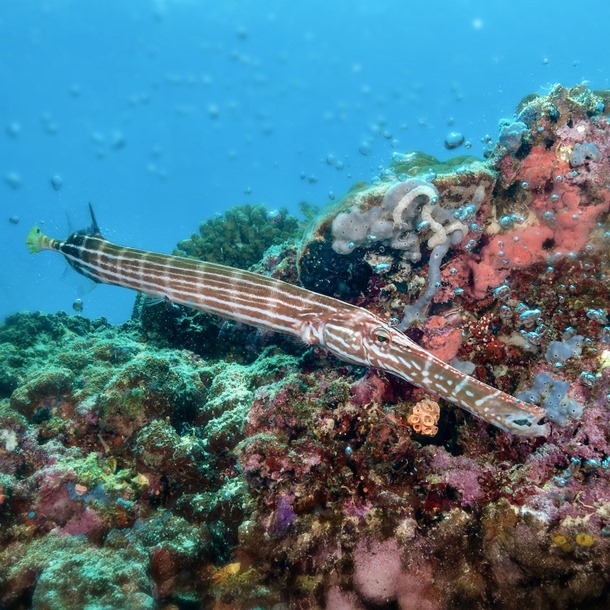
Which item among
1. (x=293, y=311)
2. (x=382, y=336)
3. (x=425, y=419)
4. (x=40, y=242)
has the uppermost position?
(x=40, y=242)

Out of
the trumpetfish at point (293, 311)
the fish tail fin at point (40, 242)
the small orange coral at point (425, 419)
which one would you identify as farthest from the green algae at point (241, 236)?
the small orange coral at point (425, 419)

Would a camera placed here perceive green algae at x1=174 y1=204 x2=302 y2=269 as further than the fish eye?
Yes

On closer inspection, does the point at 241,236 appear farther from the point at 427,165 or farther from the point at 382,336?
the point at 382,336

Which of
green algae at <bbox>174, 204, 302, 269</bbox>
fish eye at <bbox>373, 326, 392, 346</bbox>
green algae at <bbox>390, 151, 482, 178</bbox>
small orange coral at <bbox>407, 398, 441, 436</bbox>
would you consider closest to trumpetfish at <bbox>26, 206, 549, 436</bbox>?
fish eye at <bbox>373, 326, 392, 346</bbox>

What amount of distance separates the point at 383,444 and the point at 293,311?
2.06 meters

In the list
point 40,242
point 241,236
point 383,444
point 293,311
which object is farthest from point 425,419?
point 241,236

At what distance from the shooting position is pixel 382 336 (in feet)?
16.6

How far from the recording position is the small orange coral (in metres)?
5.09

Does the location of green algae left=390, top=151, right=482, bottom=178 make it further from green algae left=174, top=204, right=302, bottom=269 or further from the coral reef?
green algae left=174, top=204, right=302, bottom=269

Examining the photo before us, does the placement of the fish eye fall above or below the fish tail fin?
below

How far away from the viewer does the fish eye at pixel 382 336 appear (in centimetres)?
502

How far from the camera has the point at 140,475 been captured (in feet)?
17.4

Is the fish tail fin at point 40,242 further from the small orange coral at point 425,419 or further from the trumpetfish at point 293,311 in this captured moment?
the small orange coral at point 425,419

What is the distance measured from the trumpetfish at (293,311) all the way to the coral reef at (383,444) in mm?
531
